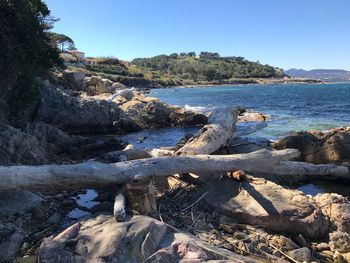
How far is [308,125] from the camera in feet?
91.3

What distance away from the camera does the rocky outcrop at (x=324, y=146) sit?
13672 mm

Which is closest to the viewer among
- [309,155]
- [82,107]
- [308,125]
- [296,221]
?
[296,221]

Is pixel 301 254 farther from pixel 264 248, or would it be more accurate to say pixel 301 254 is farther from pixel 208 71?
pixel 208 71

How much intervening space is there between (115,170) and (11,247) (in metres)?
2.36

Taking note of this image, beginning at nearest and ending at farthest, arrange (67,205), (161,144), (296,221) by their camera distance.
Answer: (296,221)
(67,205)
(161,144)

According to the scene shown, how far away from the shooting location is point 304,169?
405 inches

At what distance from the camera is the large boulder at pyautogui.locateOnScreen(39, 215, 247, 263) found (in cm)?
589

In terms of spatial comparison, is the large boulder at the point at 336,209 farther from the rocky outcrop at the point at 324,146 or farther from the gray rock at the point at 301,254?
the rocky outcrop at the point at 324,146

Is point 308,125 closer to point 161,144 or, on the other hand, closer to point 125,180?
point 161,144

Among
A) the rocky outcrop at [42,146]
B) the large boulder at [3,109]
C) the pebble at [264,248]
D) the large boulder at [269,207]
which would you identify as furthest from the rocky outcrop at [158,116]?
the pebble at [264,248]

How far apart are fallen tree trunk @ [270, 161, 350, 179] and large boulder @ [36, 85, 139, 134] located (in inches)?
546

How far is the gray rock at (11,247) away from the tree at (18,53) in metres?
8.01

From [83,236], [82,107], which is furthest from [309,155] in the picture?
[82,107]

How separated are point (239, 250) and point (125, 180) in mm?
2556
